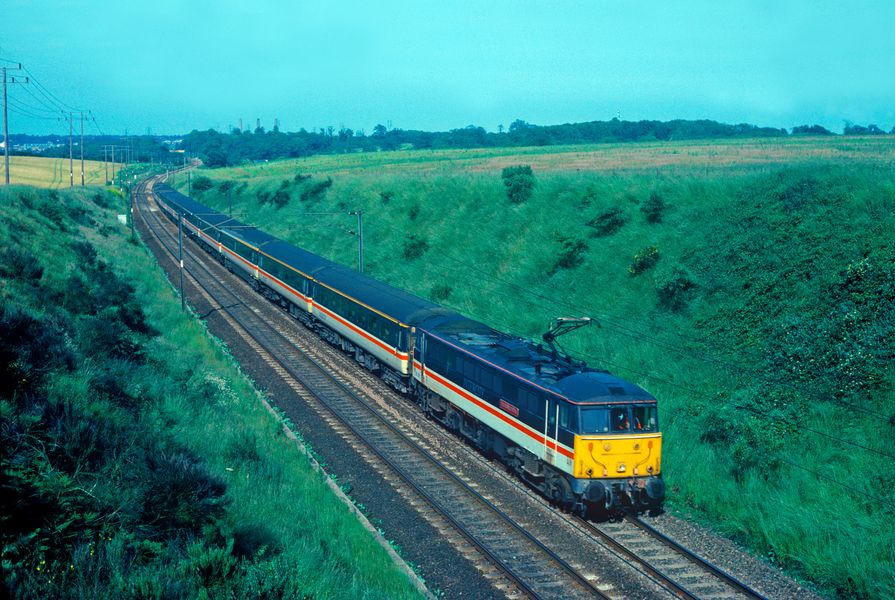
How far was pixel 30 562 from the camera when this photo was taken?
9.73m

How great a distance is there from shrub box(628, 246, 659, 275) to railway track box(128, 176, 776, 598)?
41.0ft

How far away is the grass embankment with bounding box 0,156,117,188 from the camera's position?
103m

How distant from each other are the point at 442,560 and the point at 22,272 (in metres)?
19.8

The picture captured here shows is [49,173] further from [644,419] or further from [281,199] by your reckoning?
[644,419]

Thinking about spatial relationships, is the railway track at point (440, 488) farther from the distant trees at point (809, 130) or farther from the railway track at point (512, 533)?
the distant trees at point (809, 130)

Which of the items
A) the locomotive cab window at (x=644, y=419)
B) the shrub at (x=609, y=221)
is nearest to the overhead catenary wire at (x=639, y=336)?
the shrub at (x=609, y=221)

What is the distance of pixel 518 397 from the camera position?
1886 cm

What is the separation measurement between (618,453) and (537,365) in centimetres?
316

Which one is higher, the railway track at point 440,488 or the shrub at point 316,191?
the shrub at point 316,191

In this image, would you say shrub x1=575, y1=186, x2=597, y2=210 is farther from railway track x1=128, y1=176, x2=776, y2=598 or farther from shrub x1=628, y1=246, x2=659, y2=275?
railway track x1=128, y1=176, x2=776, y2=598

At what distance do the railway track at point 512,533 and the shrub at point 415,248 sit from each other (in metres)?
21.7

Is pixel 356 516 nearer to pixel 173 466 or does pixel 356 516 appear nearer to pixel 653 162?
pixel 173 466

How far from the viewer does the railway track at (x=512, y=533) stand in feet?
47.4

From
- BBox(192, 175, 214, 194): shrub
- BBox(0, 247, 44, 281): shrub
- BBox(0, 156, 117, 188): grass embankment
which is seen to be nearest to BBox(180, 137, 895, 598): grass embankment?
BBox(0, 247, 44, 281): shrub
